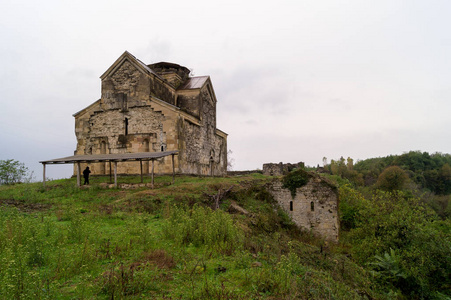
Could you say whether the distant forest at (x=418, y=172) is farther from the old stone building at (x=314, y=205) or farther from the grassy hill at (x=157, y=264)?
the grassy hill at (x=157, y=264)

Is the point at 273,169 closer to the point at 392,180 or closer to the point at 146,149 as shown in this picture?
the point at 146,149

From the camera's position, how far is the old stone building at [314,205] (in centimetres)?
1538

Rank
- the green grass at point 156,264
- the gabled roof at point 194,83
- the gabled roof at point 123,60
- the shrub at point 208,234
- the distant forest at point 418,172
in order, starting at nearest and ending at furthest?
the green grass at point 156,264
the shrub at point 208,234
the gabled roof at point 123,60
the gabled roof at point 194,83
the distant forest at point 418,172

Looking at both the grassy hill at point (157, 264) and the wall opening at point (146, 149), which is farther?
the wall opening at point (146, 149)

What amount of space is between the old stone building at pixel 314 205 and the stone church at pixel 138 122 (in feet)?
25.8

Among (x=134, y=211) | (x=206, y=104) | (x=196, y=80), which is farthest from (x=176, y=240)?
(x=196, y=80)

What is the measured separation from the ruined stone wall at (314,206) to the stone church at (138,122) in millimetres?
7897

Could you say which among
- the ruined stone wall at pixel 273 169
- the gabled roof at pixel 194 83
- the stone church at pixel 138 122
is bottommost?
the ruined stone wall at pixel 273 169

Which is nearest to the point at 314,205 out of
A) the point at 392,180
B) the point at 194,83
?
the point at 194,83

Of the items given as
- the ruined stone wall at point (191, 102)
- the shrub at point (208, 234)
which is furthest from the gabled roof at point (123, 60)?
the shrub at point (208, 234)

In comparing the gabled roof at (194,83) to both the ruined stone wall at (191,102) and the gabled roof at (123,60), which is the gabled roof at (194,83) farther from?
the gabled roof at (123,60)

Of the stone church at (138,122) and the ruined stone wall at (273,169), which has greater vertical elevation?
the stone church at (138,122)

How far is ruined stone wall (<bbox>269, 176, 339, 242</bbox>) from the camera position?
50.4ft

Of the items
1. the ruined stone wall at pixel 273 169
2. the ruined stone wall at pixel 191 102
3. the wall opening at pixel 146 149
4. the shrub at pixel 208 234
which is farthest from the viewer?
the ruined stone wall at pixel 273 169
